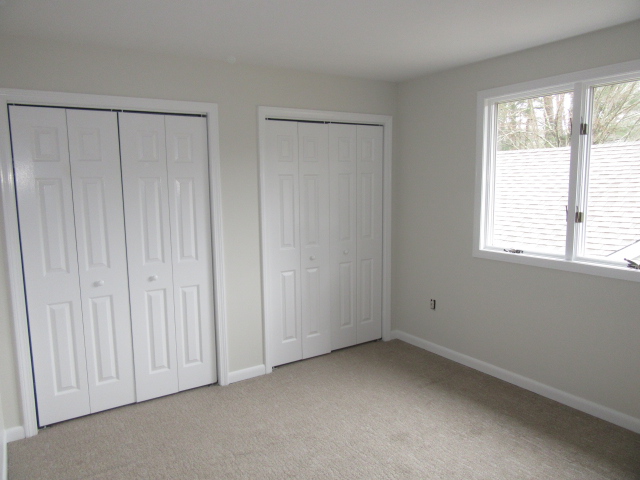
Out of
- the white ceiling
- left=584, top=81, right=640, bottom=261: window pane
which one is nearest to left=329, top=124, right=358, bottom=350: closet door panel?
the white ceiling

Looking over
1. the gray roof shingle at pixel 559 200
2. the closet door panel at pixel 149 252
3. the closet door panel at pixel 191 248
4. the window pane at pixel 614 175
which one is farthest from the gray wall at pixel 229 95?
the window pane at pixel 614 175

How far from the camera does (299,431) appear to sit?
2.82 m

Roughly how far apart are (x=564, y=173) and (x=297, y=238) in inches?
80.0

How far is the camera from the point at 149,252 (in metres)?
3.15

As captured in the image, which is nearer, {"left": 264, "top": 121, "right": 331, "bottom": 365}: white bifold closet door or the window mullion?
the window mullion

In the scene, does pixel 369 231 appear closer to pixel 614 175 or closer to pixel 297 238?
pixel 297 238

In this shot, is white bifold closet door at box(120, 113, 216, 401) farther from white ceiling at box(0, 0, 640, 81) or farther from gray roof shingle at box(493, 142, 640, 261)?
gray roof shingle at box(493, 142, 640, 261)

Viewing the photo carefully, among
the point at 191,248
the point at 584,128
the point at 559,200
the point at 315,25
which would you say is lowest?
the point at 191,248

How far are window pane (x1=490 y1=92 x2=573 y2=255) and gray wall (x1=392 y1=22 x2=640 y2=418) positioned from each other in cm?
19

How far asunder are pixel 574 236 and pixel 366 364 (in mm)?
1896

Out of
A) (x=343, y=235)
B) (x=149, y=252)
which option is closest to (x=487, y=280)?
(x=343, y=235)

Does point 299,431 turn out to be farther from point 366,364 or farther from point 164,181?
point 164,181

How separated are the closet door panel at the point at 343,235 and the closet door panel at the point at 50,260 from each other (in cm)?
202

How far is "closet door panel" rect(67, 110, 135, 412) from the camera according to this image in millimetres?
2881
